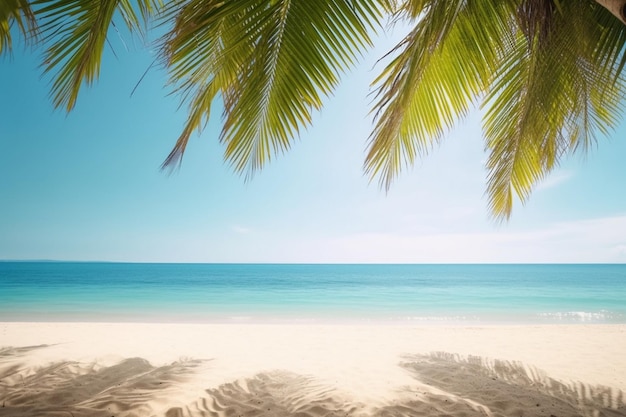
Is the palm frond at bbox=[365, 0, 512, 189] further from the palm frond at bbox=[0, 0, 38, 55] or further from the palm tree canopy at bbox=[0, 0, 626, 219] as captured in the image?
the palm frond at bbox=[0, 0, 38, 55]

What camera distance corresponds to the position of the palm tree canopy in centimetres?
208

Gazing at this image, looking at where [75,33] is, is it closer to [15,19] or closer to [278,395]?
[15,19]

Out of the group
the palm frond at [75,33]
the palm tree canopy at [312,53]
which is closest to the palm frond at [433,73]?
the palm tree canopy at [312,53]

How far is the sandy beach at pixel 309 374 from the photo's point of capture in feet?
9.13

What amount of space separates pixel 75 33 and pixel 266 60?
4.06 ft

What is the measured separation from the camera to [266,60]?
225 centimetres

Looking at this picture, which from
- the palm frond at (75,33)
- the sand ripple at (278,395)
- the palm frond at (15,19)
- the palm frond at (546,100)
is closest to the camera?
the palm frond at (15,19)

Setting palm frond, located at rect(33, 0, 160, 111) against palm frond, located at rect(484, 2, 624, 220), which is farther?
palm frond, located at rect(484, 2, 624, 220)

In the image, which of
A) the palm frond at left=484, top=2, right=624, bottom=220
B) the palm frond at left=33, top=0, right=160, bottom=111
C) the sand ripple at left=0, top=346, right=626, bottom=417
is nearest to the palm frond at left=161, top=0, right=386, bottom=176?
the palm frond at left=33, top=0, right=160, bottom=111

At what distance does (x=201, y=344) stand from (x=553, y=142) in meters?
5.48

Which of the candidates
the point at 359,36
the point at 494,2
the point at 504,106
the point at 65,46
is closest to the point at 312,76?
the point at 359,36

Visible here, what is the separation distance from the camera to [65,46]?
2205 millimetres

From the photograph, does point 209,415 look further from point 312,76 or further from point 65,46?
point 65,46

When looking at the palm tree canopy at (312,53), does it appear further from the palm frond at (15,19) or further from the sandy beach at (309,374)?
the sandy beach at (309,374)
